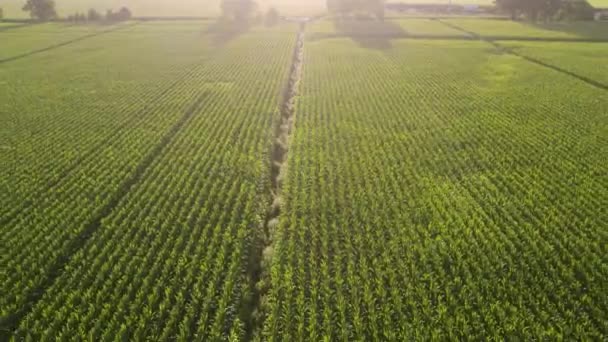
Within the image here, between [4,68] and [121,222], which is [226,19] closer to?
[4,68]

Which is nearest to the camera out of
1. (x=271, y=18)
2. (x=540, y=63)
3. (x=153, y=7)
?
(x=540, y=63)

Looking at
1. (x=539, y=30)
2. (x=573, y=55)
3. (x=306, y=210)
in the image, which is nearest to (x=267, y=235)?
(x=306, y=210)

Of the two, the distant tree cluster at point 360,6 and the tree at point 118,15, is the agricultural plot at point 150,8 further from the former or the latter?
the distant tree cluster at point 360,6

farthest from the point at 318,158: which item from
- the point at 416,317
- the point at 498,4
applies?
the point at 498,4

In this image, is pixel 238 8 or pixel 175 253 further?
pixel 238 8

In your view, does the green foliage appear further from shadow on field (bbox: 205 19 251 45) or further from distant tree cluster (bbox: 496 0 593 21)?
distant tree cluster (bbox: 496 0 593 21)

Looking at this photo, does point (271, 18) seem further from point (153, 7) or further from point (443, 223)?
point (443, 223)

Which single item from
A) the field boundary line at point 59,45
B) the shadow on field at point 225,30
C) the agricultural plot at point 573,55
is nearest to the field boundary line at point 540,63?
the agricultural plot at point 573,55
